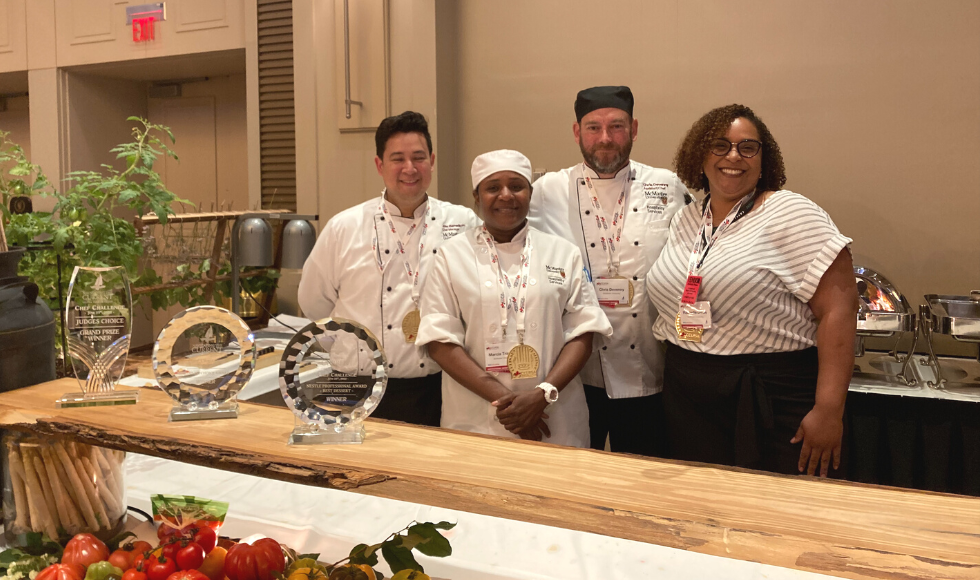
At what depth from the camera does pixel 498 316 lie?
183 centimetres

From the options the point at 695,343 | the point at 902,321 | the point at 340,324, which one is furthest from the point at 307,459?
the point at 902,321

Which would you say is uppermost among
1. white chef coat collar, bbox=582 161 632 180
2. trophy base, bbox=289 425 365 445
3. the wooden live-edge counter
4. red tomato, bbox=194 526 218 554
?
white chef coat collar, bbox=582 161 632 180

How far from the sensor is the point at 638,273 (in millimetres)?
2076

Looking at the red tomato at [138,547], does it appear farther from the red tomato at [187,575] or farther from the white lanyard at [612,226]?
the white lanyard at [612,226]

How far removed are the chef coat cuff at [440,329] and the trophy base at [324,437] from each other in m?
0.79

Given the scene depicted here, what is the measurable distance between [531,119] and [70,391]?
8.39ft

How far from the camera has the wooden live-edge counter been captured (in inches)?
27.4

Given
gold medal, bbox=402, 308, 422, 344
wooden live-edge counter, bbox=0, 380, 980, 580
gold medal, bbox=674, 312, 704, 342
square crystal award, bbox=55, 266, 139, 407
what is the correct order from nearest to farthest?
wooden live-edge counter, bbox=0, 380, 980, 580, square crystal award, bbox=55, 266, 139, 407, gold medal, bbox=674, 312, 704, 342, gold medal, bbox=402, 308, 422, 344

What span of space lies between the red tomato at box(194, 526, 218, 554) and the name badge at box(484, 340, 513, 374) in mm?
870

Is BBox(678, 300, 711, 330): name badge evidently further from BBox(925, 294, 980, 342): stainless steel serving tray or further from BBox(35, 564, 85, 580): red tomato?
BBox(35, 564, 85, 580): red tomato

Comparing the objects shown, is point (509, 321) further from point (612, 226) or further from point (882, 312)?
point (882, 312)

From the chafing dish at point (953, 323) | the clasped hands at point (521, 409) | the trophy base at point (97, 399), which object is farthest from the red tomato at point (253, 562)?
the chafing dish at point (953, 323)

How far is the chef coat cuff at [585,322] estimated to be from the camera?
1.85 metres

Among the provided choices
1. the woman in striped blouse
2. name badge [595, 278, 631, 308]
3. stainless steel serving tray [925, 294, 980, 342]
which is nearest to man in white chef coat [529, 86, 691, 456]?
name badge [595, 278, 631, 308]
